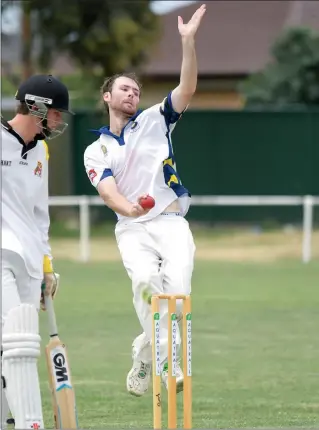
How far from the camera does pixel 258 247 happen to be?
17438 mm

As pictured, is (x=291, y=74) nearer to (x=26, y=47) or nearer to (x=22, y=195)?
(x=26, y=47)

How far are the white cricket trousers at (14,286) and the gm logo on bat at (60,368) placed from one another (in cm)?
24

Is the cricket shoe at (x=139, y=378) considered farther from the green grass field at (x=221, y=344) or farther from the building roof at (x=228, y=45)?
the building roof at (x=228, y=45)

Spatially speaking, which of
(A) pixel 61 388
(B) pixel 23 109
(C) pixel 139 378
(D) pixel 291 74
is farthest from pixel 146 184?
(D) pixel 291 74

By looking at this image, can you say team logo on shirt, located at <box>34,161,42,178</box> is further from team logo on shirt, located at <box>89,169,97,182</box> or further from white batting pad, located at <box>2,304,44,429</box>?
team logo on shirt, located at <box>89,169,97,182</box>

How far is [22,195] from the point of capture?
197 inches

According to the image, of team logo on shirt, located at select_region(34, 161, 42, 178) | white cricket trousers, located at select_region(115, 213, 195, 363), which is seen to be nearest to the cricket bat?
team logo on shirt, located at select_region(34, 161, 42, 178)

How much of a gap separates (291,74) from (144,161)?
20.6 m

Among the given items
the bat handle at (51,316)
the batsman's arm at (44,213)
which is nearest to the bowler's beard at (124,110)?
the batsman's arm at (44,213)

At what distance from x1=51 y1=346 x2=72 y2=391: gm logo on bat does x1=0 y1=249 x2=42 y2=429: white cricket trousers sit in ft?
0.77

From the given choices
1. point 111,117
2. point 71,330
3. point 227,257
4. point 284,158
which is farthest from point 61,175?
point 111,117

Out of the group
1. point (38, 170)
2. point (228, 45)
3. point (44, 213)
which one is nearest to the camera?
point (38, 170)

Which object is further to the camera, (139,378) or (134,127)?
(139,378)

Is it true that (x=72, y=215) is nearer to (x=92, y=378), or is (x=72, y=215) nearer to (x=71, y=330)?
(x=71, y=330)
